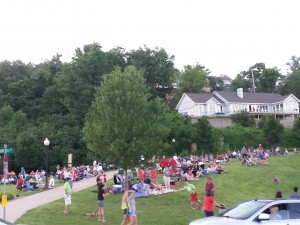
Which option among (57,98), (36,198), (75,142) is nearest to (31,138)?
(75,142)

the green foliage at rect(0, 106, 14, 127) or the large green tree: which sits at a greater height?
the large green tree

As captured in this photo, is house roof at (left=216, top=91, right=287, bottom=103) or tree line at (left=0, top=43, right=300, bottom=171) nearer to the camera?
tree line at (left=0, top=43, right=300, bottom=171)

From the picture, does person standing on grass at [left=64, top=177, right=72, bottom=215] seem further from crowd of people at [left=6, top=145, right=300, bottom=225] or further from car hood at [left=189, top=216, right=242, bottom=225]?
car hood at [left=189, top=216, right=242, bottom=225]

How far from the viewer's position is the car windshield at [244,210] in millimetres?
11945

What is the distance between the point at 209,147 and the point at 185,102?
24.4 m

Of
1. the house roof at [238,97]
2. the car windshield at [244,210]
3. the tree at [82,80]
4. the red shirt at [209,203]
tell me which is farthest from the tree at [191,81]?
the car windshield at [244,210]

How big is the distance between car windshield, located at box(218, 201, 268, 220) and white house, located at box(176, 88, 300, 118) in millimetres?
73052

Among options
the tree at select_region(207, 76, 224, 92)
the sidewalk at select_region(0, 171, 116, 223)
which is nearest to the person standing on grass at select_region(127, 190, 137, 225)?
the sidewalk at select_region(0, 171, 116, 223)

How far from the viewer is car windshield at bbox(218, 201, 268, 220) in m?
11.9

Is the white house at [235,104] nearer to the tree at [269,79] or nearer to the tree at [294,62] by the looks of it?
the tree at [269,79]

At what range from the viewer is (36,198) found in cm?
2889

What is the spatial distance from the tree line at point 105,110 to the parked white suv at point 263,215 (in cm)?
1474

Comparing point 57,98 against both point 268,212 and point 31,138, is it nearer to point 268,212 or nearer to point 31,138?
point 31,138

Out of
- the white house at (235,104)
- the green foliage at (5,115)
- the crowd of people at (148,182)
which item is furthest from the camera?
the white house at (235,104)
